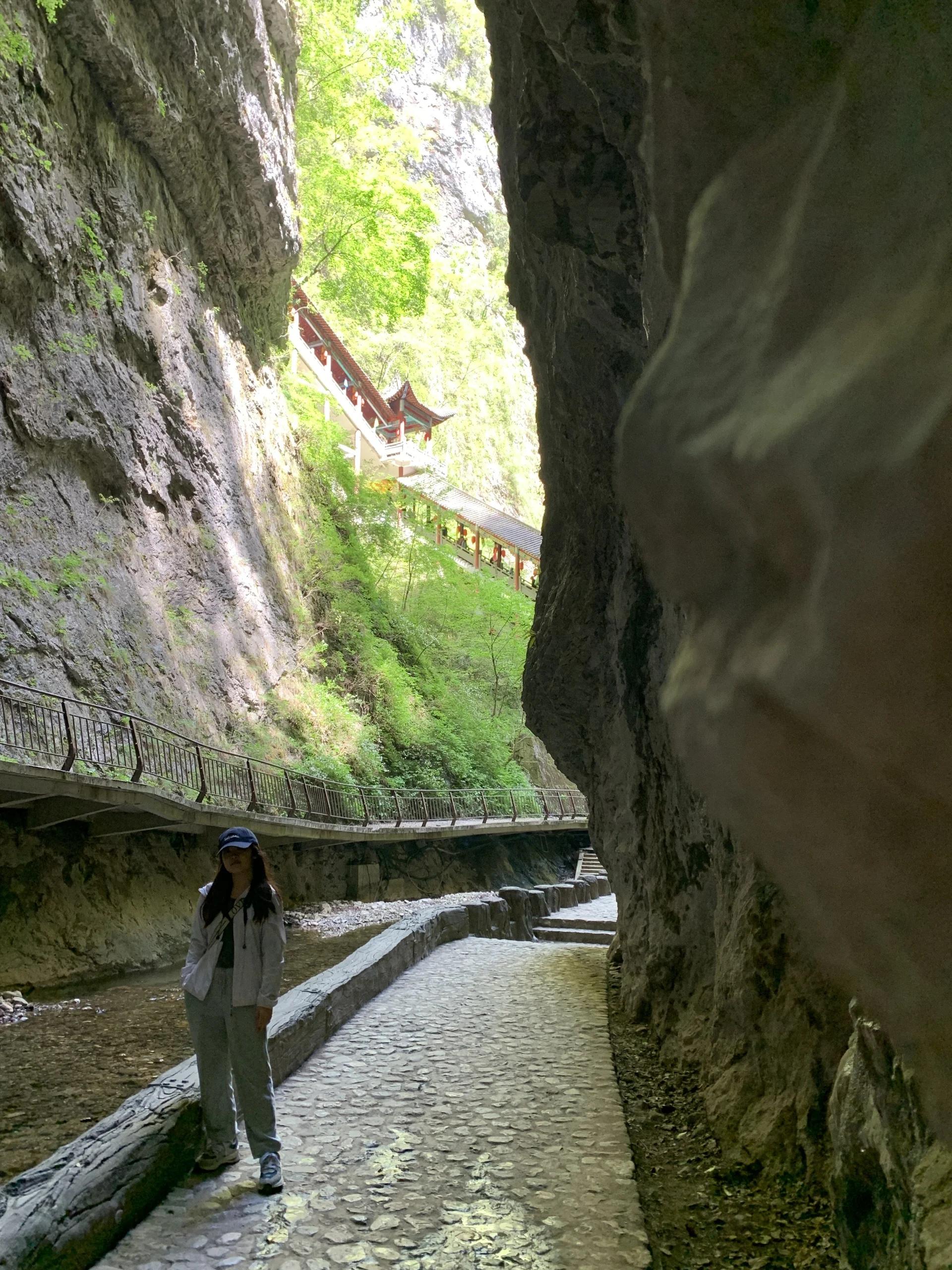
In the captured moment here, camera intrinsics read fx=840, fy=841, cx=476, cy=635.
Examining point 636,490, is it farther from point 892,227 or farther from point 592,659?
point 592,659

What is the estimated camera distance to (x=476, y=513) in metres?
40.8

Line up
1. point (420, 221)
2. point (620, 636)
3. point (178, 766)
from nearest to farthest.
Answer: point (620, 636)
point (178, 766)
point (420, 221)

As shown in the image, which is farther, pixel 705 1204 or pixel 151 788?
pixel 151 788

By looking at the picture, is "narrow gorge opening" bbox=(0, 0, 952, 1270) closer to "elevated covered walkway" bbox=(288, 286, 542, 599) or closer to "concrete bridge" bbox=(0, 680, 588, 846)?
"concrete bridge" bbox=(0, 680, 588, 846)

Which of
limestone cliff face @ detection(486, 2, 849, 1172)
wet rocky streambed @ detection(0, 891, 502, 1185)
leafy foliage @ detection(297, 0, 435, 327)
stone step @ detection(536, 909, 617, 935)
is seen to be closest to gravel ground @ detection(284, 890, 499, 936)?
stone step @ detection(536, 909, 617, 935)

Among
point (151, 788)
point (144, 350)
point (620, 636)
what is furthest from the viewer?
point (144, 350)

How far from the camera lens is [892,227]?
1.50 m

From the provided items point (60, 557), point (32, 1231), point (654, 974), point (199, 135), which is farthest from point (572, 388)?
point (199, 135)

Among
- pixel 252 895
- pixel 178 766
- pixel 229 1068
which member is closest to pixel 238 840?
pixel 252 895

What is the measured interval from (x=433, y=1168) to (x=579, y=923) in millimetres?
10733

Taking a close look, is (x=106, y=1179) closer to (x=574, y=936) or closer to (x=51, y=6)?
(x=574, y=936)

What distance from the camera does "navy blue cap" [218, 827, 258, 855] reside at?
3.91 meters

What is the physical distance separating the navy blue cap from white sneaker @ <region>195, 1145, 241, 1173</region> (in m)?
1.38

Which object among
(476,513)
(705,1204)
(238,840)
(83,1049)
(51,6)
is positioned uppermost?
(51,6)
